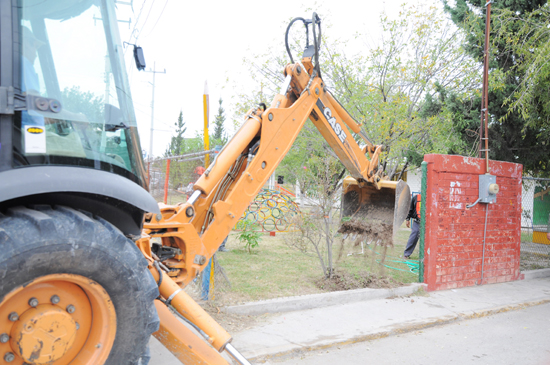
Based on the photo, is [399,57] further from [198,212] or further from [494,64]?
[198,212]

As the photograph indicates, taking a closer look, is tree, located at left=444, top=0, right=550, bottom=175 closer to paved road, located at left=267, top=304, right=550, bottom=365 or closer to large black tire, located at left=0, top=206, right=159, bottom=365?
paved road, located at left=267, top=304, right=550, bottom=365

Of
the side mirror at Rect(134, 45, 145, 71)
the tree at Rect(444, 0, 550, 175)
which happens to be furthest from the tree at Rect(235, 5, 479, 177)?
the side mirror at Rect(134, 45, 145, 71)

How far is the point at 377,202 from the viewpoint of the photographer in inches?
266

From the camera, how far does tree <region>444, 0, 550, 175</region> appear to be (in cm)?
955

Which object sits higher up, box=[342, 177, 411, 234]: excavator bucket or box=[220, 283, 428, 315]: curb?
box=[342, 177, 411, 234]: excavator bucket

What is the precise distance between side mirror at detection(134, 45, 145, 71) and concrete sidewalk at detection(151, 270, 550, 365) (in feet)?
8.92

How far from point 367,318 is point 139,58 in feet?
14.0

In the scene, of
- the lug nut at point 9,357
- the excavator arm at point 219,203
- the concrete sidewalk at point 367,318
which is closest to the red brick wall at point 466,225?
the concrete sidewalk at point 367,318

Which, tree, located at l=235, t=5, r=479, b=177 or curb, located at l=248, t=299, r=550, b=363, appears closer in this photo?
curb, located at l=248, t=299, r=550, b=363

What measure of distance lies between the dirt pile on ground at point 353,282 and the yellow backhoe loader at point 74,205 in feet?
12.9

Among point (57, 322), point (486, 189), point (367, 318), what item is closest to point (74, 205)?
point (57, 322)

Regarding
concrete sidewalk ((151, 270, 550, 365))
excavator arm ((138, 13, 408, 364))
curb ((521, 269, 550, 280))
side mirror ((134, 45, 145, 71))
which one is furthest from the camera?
curb ((521, 269, 550, 280))

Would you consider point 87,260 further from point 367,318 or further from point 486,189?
point 486,189

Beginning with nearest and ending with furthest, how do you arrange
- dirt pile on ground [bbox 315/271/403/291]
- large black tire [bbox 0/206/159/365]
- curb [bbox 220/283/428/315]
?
large black tire [bbox 0/206/159/365], curb [bbox 220/283/428/315], dirt pile on ground [bbox 315/271/403/291]
